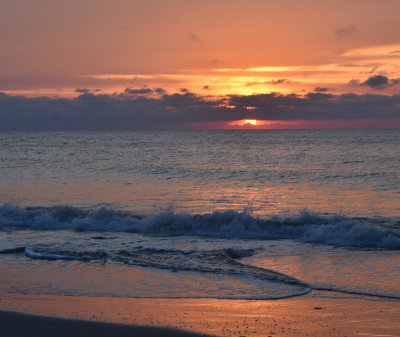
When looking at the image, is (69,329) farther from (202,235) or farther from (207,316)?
(202,235)

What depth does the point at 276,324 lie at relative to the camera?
23.3 ft

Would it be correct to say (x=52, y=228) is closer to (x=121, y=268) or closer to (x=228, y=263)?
(x=121, y=268)

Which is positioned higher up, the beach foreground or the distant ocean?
the beach foreground

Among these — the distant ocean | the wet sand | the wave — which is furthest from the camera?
the wave

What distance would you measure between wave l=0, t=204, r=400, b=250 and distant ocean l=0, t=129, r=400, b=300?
39mm

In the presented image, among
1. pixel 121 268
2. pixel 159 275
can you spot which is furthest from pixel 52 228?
pixel 159 275

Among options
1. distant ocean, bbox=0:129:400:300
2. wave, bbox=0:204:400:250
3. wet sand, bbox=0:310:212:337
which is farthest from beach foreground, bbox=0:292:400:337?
wave, bbox=0:204:400:250

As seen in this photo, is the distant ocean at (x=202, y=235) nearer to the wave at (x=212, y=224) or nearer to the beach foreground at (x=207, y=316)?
the wave at (x=212, y=224)

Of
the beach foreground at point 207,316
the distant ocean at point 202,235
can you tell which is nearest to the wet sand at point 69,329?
the beach foreground at point 207,316

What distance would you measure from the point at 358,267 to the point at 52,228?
1115 centimetres

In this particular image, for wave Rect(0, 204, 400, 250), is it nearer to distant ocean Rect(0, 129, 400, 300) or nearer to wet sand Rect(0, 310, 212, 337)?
distant ocean Rect(0, 129, 400, 300)

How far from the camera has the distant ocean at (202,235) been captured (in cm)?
943

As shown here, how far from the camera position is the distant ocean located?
9430 mm

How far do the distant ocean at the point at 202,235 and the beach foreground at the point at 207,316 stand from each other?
471 millimetres
